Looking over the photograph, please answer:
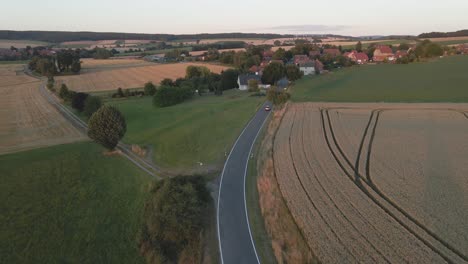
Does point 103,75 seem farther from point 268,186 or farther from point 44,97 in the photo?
point 268,186

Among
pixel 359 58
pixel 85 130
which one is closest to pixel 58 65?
pixel 85 130

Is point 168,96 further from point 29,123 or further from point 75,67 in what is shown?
point 75,67

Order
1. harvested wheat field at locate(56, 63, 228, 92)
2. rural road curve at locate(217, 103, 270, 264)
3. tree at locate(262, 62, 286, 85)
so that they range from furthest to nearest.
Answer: harvested wheat field at locate(56, 63, 228, 92)
tree at locate(262, 62, 286, 85)
rural road curve at locate(217, 103, 270, 264)

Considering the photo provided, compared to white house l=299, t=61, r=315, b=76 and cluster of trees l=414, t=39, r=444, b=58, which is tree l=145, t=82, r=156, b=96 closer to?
white house l=299, t=61, r=315, b=76

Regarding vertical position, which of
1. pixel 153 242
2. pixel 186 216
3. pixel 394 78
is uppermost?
pixel 394 78

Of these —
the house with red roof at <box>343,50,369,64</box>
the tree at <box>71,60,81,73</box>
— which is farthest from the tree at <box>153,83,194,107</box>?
the house with red roof at <box>343,50,369,64</box>

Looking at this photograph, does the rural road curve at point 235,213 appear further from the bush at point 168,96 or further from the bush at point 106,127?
the bush at point 168,96

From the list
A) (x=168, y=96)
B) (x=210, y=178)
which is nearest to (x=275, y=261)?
(x=210, y=178)
